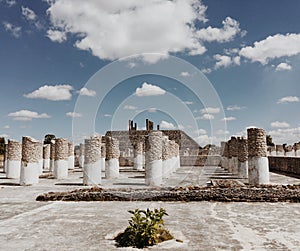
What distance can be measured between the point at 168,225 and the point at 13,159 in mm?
15212

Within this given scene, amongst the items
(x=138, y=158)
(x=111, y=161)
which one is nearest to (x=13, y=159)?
(x=111, y=161)

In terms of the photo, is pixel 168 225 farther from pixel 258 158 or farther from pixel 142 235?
pixel 258 158

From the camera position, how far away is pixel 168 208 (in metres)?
8.66

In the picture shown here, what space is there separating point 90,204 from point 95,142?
5.43m

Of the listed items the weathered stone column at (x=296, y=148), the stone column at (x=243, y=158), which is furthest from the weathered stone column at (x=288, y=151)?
the stone column at (x=243, y=158)

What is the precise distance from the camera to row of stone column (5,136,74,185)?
14.8 m

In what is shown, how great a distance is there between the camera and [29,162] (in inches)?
585

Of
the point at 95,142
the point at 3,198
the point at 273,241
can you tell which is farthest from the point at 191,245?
the point at 95,142

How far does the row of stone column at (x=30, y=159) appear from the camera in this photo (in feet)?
48.6

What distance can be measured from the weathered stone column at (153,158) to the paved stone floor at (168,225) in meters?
4.28

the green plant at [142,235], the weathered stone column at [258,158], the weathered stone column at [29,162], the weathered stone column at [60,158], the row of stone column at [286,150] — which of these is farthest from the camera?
the row of stone column at [286,150]

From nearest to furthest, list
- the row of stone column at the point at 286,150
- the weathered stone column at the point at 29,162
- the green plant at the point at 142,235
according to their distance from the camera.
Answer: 1. the green plant at the point at 142,235
2. the weathered stone column at the point at 29,162
3. the row of stone column at the point at 286,150

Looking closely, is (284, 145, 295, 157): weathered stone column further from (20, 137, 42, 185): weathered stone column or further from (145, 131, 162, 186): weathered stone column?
(20, 137, 42, 185): weathered stone column

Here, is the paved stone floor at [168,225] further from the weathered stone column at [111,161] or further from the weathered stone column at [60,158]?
the weathered stone column at [111,161]
